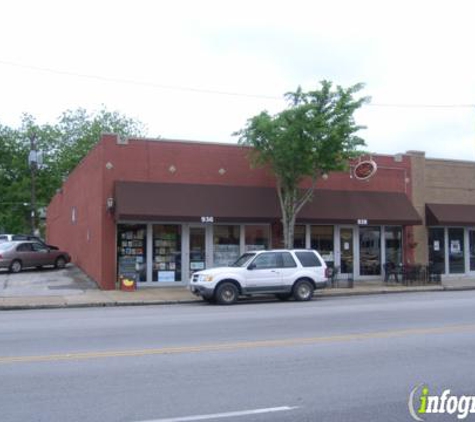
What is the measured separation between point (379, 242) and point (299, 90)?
844 cm

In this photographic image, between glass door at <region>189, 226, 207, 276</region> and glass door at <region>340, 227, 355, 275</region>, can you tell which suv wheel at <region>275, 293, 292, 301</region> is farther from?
glass door at <region>340, 227, 355, 275</region>

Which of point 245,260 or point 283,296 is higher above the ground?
point 245,260

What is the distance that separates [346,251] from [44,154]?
1533 inches

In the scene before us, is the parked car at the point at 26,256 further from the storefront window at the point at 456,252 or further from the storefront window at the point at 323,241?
the storefront window at the point at 456,252

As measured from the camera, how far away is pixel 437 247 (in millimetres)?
28406

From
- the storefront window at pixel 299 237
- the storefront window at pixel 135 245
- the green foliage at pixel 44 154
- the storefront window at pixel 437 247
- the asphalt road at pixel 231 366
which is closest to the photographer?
the asphalt road at pixel 231 366

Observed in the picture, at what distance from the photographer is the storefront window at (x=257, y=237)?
79.5 ft

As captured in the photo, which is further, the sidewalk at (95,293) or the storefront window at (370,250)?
the storefront window at (370,250)

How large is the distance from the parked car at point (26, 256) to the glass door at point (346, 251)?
13495 millimetres

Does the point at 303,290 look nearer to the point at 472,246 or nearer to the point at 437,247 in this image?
the point at 437,247

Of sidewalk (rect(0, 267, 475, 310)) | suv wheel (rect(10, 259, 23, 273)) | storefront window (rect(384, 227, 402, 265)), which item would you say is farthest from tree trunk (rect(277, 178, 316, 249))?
→ suv wheel (rect(10, 259, 23, 273))

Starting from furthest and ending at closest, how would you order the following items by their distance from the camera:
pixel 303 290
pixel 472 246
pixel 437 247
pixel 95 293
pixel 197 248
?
pixel 472 246
pixel 437 247
pixel 197 248
pixel 95 293
pixel 303 290

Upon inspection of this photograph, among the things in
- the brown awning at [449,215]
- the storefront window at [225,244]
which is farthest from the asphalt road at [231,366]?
the brown awning at [449,215]

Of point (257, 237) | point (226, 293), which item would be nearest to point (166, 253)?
point (257, 237)
